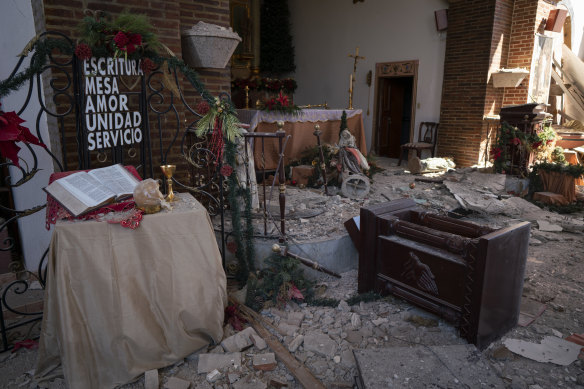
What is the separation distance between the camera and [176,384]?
229cm

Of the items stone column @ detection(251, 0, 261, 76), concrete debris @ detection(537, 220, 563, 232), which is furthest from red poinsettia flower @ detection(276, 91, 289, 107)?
stone column @ detection(251, 0, 261, 76)

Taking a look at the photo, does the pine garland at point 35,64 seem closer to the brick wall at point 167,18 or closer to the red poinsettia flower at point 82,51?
the red poinsettia flower at point 82,51

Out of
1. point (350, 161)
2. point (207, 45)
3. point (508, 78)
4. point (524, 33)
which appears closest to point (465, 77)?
point (508, 78)

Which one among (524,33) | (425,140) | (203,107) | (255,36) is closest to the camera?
(203,107)

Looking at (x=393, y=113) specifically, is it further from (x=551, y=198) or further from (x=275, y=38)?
(x=551, y=198)

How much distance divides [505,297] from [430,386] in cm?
97

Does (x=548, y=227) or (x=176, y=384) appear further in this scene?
(x=548, y=227)

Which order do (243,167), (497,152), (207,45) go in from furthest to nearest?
(497,152) → (243,167) → (207,45)

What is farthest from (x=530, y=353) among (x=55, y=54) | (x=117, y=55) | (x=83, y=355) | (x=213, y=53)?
(x=55, y=54)

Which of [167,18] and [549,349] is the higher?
[167,18]

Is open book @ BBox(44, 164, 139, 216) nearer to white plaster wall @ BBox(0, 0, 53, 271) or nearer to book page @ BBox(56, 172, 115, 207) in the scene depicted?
book page @ BBox(56, 172, 115, 207)

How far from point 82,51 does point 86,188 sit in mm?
939

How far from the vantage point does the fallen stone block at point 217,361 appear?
95.6 inches

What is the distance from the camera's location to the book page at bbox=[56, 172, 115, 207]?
231cm
